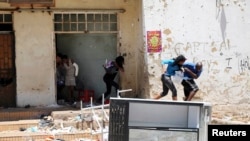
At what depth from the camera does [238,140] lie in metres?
4.02

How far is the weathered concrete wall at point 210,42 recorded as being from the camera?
11.1 metres

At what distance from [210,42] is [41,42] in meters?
4.31

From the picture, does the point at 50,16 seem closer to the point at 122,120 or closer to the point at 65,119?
the point at 65,119

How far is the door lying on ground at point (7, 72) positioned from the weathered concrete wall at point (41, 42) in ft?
0.57

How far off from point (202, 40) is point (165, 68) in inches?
44.8

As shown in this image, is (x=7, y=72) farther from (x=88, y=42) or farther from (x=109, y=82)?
(x=109, y=82)

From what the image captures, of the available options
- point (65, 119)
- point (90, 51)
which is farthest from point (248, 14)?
point (65, 119)

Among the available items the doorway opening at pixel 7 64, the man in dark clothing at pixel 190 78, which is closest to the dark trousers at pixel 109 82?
the man in dark clothing at pixel 190 78

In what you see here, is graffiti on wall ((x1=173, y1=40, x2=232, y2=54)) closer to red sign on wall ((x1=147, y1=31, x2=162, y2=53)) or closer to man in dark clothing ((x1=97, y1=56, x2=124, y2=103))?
red sign on wall ((x1=147, y1=31, x2=162, y2=53))

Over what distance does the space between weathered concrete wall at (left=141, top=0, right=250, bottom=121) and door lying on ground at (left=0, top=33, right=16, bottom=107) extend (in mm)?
3632

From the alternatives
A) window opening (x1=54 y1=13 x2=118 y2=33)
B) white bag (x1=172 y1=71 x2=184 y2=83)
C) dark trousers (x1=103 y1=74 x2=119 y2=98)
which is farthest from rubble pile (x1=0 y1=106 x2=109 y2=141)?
window opening (x1=54 y1=13 x2=118 y2=33)

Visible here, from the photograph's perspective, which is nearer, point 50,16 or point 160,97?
point 160,97

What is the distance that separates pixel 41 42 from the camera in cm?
1202

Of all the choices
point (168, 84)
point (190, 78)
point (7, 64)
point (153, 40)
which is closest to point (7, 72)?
point (7, 64)
